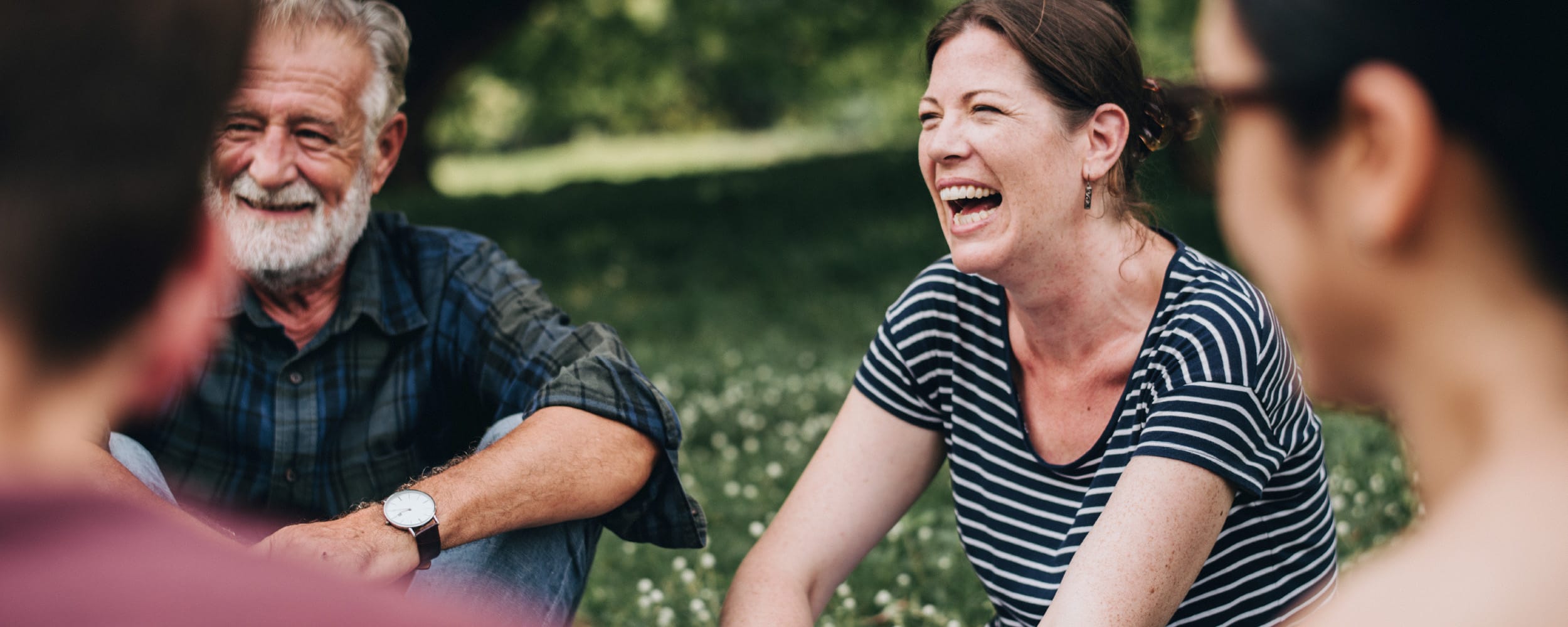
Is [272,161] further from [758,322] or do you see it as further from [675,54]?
[675,54]

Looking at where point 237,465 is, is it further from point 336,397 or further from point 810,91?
point 810,91

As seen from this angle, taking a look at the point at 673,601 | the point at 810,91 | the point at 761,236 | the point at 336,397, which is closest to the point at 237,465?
the point at 336,397

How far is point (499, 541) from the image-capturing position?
258cm

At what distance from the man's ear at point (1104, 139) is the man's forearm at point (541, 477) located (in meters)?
1.09

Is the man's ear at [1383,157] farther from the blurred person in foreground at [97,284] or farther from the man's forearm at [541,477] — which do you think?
the man's forearm at [541,477]

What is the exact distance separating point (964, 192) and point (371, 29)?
151 cm

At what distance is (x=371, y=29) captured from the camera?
121 inches

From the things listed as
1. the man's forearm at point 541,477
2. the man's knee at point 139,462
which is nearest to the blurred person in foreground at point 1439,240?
the man's forearm at point 541,477

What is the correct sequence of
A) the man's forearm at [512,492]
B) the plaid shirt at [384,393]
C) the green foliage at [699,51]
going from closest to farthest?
the man's forearm at [512,492] → the plaid shirt at [384,393] → the green foliage at [699,51]

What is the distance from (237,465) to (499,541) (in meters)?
0.74

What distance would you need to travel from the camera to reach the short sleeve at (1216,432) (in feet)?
7.25

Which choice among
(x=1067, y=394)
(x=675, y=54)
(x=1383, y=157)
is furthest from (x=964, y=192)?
(x=675, y=54)

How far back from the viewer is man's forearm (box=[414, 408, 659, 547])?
2457mm

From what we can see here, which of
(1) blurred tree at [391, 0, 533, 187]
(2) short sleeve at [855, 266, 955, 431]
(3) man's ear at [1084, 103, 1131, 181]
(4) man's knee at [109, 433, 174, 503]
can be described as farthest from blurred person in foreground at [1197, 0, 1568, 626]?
(1) blurred tree at [391, 0, 533, 187]
